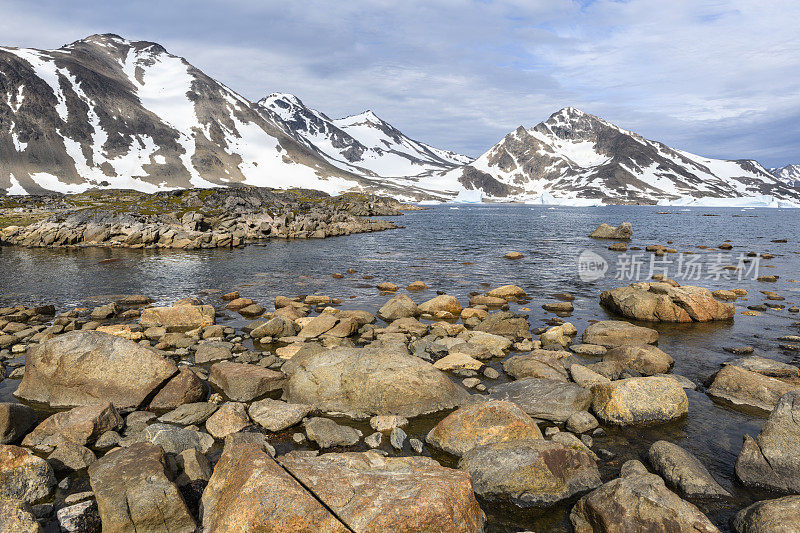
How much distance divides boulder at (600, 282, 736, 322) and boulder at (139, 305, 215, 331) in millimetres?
23450

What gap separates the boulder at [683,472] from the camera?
9094 millimetres

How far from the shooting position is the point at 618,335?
63.9 ft

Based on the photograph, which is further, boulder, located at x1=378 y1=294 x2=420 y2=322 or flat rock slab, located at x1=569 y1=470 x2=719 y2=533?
boulder, located at x1=378 y1=294 x2=420 y2=322

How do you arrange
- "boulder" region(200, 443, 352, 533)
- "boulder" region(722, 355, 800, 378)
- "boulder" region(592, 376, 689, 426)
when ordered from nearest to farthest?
"boulder" region(200, 443, 352, 533), "boulder" region(592, 376, 689, 426), "boulder" region(722, 355, 800, 378)

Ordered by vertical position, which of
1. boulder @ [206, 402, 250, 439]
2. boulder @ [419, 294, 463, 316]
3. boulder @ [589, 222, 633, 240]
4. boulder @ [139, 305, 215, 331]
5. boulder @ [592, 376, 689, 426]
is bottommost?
boulder @ [139, 305, 215, 331]

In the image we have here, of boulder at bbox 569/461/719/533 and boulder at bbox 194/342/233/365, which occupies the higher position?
boulder at bbox 569/461/719/533

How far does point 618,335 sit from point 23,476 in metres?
20.8

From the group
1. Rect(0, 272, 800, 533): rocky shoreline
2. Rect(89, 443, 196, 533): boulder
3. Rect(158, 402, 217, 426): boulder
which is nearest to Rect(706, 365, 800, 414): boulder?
Rect(0, 272, 800, 533): rocky shoreline

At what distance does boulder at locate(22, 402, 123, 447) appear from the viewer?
1062 centimetres

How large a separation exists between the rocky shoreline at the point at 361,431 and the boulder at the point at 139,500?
0.03 metres

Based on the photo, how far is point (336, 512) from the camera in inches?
271

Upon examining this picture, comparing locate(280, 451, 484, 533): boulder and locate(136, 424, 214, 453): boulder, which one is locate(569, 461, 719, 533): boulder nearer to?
locate(280, 451, 484, 533): boulder

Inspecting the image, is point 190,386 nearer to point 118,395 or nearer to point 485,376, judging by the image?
point 118,395

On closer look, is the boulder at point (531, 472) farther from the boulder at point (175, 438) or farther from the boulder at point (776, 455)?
the boulder at point (175, 438)
